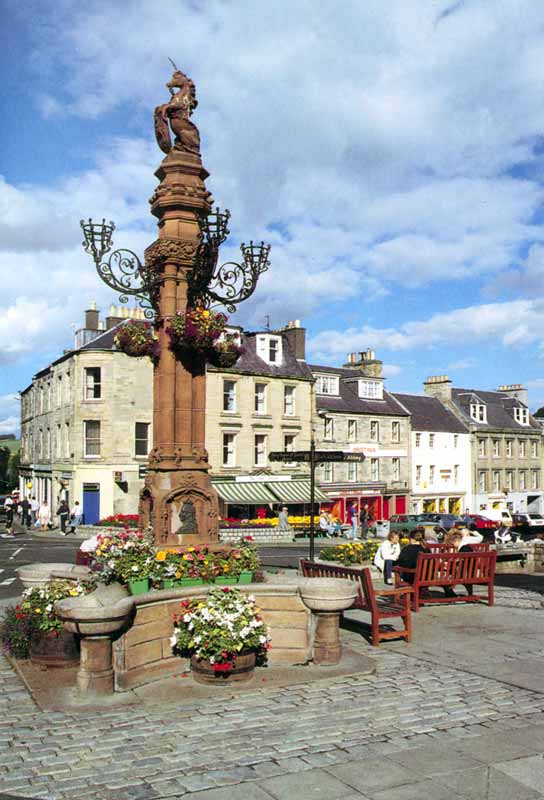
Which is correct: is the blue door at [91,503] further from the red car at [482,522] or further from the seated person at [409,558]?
the seated person at [409,558]

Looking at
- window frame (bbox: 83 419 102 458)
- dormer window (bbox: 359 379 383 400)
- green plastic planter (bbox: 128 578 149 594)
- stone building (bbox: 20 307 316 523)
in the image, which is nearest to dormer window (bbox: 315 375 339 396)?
stone building (bbox: 20 307 316 523)

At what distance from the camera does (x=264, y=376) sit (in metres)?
43.3

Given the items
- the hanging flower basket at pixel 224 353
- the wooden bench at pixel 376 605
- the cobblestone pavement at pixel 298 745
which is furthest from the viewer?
the hanging flower basket at pixel 224 353

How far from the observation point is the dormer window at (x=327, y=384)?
48.0 m

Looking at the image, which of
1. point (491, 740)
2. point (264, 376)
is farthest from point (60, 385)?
point (491, 740)

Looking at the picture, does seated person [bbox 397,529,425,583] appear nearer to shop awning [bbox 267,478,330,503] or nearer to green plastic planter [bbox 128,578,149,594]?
green plastic planter [bbox 128,578,149,594]

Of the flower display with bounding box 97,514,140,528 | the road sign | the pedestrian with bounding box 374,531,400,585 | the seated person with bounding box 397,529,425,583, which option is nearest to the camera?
the seated person with bounding box 397,529,425,583

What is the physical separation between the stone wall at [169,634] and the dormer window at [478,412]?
5137cm

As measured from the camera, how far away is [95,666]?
7648 millimetres

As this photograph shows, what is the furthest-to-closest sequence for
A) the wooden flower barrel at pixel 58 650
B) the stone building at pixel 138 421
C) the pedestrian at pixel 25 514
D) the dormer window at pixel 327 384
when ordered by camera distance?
the dormer window at pixel 327 384, the stone building at pixel 138 421, the pedestrian at pixel 25 514, the wooden flower barrel at pixel 58 650

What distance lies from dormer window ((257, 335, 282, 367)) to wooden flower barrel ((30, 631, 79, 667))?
35880mm

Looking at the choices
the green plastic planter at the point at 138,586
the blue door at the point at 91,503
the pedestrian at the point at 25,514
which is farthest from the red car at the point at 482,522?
the green plastic planter at the point at 138,586

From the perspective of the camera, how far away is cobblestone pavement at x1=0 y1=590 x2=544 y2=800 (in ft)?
18.2

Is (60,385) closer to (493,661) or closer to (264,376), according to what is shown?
(264,376)
